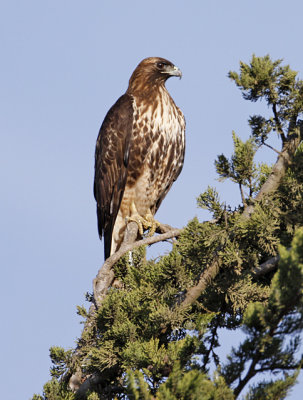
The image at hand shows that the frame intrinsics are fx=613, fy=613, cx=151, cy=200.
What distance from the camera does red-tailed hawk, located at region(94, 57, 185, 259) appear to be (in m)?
6.98

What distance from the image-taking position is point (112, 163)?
711 centimetres

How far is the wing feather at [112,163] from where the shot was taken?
7.01m

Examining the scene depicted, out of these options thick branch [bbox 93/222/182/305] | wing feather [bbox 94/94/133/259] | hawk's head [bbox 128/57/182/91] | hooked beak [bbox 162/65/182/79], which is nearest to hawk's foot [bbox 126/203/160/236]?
wing feather [bbox 94/94/133/259]

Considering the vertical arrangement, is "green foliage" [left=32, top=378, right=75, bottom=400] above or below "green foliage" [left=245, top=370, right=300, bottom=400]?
above

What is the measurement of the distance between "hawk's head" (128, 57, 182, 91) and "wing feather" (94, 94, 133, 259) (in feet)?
1.09

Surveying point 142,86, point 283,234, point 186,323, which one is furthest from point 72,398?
point 142,86

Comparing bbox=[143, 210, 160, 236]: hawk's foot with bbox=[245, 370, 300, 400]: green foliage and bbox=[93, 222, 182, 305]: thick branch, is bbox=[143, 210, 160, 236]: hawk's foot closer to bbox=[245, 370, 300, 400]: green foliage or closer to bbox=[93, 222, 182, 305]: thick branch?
bbox=[93, 222, 182, 305]: thick branch

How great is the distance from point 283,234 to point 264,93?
34.5 inches

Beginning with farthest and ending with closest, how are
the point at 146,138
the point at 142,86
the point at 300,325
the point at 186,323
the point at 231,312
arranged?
the point at 142,86, the point at 146,138, the point at 231,312, the point at 186,323, the point at 300,325

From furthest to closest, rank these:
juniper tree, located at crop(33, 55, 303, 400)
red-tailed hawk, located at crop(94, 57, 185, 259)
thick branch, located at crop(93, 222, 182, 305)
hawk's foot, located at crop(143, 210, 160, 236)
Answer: red-tailed hawk, located at crop(94, 57, 185, 259) < hawk's foot, located at crop(143, 210, 160, 236) < thick branch, located at crop(93, 222, 182, 305) < juniper tree, located at crop(33, 55, 303, 400)

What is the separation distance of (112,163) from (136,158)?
312mm

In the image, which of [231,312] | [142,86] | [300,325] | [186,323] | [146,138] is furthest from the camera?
[142,86]

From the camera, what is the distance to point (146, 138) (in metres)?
6.95

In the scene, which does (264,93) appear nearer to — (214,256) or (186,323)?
(214,256)
